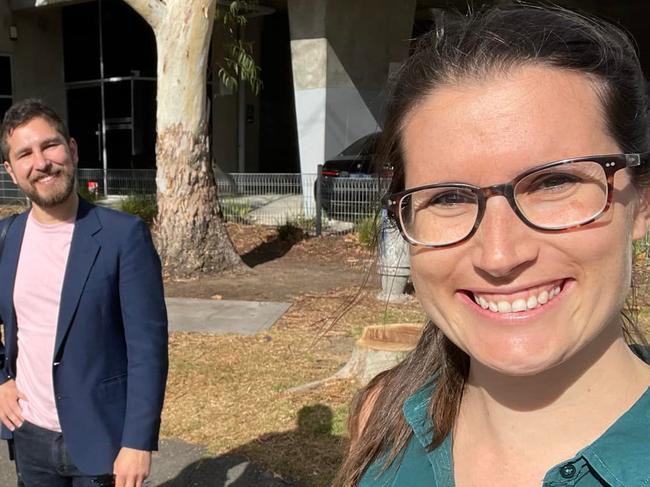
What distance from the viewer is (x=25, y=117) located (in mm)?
2666

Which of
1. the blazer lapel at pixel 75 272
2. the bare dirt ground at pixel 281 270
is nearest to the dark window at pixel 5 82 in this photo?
the bare dirt ground at pixel 281 270

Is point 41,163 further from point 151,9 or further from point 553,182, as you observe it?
point 151,9

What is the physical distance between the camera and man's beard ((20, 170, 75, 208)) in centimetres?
258

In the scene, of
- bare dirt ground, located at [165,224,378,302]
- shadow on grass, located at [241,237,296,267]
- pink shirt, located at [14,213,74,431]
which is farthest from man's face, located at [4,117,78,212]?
shadow on grass, located at [241,237,296,267]

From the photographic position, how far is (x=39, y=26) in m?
17.4

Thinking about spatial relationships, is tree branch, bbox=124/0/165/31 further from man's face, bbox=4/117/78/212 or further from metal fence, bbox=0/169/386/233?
man's face, bbox=4/117/78/212

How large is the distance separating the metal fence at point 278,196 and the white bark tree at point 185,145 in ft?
9.43

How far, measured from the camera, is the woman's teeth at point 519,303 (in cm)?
112

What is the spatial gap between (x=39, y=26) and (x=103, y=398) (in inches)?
684

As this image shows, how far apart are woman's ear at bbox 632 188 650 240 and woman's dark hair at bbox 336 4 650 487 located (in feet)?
0.09

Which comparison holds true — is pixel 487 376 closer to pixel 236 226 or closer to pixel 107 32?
pixel 236 226

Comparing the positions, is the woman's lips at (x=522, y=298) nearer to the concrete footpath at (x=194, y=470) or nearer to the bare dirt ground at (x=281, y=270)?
the concrete footpath at (x=194, y=470)

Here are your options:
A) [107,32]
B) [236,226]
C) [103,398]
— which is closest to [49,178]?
[103,398]

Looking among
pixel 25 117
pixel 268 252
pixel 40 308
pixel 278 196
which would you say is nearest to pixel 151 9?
pixel 268 252
